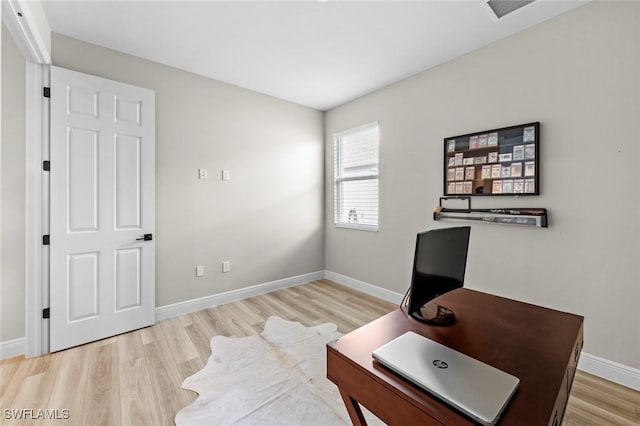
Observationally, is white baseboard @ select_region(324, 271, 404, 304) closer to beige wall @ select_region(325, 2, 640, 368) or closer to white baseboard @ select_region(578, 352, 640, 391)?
beige wall @ select_region(325, 2, 640, 368)

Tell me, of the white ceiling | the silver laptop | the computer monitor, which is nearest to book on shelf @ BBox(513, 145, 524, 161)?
the white ceiling

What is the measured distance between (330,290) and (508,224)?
2.29m

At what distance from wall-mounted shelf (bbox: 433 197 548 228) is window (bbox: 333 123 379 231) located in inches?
37.9

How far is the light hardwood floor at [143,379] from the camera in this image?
5.41 feet

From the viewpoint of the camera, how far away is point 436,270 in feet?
4.31

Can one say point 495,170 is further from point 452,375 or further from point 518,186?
point 452,375

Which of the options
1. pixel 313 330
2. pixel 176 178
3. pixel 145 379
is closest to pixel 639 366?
pixel 313 330

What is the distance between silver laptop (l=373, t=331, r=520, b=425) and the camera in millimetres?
721

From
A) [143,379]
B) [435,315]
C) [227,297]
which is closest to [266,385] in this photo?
[143,379]

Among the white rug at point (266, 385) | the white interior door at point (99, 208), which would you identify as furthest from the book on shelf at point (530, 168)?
the white interior door at point (99, 208)

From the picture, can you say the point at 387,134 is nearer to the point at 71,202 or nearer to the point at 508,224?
the point at 508,224

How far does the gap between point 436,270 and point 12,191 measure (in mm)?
3155

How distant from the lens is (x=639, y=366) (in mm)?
1850

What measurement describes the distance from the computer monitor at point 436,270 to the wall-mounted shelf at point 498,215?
3.78 feet
